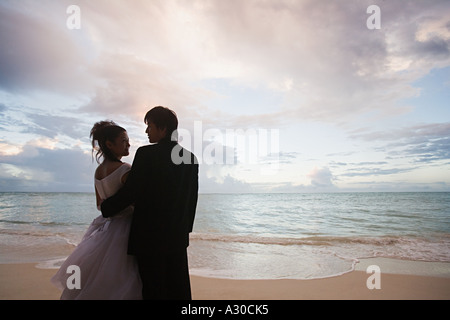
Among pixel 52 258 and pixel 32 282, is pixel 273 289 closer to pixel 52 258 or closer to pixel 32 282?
pixel 32 282

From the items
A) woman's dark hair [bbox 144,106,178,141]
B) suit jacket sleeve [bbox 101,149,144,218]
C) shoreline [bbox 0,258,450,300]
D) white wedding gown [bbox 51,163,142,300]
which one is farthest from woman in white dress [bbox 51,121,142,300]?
shoreline [bbox 0,258,450,300]

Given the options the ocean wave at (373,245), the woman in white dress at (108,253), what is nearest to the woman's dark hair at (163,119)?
the woman in white dress at (108,253)

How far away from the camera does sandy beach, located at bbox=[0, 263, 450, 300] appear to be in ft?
14.4

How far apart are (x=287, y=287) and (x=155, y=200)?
3.83m

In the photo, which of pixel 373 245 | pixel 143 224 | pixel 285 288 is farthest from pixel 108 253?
pixel 373 245

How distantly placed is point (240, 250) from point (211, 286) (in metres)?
3.22

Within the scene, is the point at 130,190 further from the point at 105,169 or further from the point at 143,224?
the point at 105,169

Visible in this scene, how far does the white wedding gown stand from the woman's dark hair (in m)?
0.43

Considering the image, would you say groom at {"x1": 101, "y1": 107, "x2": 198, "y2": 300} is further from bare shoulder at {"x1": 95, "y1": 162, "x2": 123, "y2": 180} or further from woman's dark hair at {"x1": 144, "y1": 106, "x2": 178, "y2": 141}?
bare shoulder at {"x1": 95, "y1": 162, "x2": 123, "y2": 180}

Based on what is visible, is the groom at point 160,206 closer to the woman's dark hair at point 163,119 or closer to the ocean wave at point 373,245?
the woman's dark hair at point 163,119
